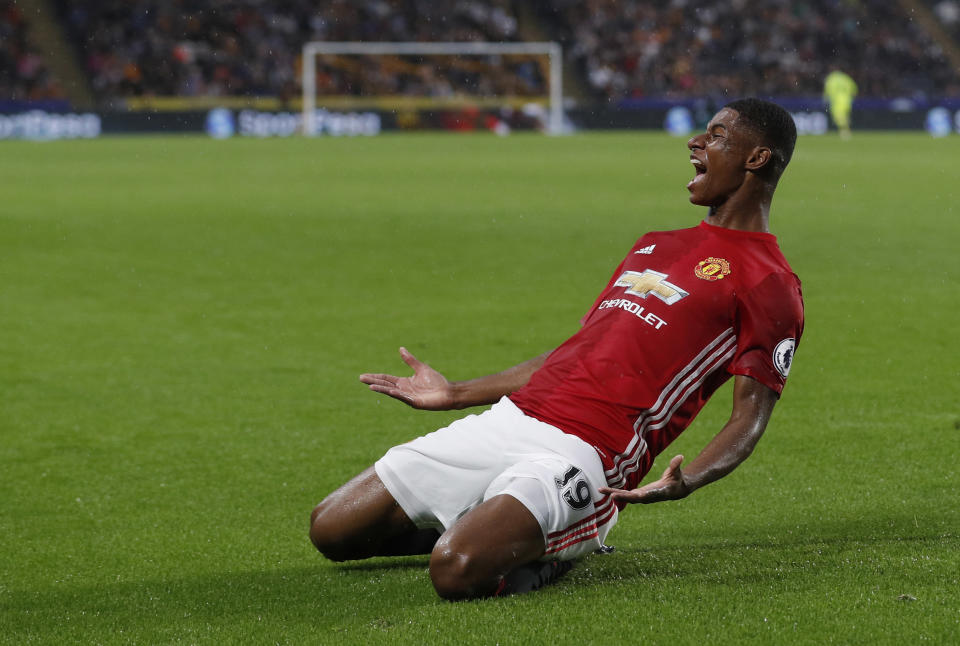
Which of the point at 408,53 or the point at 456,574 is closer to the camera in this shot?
the point at 456,574

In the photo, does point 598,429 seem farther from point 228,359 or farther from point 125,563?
point 228,359


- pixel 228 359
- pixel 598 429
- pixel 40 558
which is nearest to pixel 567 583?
pixel 598 429

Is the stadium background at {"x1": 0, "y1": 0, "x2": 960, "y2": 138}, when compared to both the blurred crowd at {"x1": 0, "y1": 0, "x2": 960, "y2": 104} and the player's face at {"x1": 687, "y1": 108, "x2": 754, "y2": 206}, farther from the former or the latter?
the player's face at {"x1": 687, "y1": 108, "x2": 754, "y2": 206}

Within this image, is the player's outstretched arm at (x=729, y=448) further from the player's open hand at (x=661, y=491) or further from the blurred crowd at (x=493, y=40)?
the blurred crowd at (x=493, y=40)

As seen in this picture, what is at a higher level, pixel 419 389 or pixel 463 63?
pixel 419 389

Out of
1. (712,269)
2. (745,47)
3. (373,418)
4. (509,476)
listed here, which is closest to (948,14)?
(745,47)

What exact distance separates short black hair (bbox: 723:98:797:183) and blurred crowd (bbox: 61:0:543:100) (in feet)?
119

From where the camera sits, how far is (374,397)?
7559mm

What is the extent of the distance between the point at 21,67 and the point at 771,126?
37.7 metres

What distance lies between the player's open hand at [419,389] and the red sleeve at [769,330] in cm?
92

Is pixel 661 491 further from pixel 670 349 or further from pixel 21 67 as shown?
pixel 21 67

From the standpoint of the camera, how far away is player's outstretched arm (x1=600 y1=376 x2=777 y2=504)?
12.3 ft

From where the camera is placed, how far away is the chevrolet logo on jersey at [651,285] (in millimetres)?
4223

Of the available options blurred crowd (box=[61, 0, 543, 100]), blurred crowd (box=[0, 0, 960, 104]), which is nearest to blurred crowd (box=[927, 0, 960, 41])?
blurred crowd (box=[0, 0, 960, 104])
